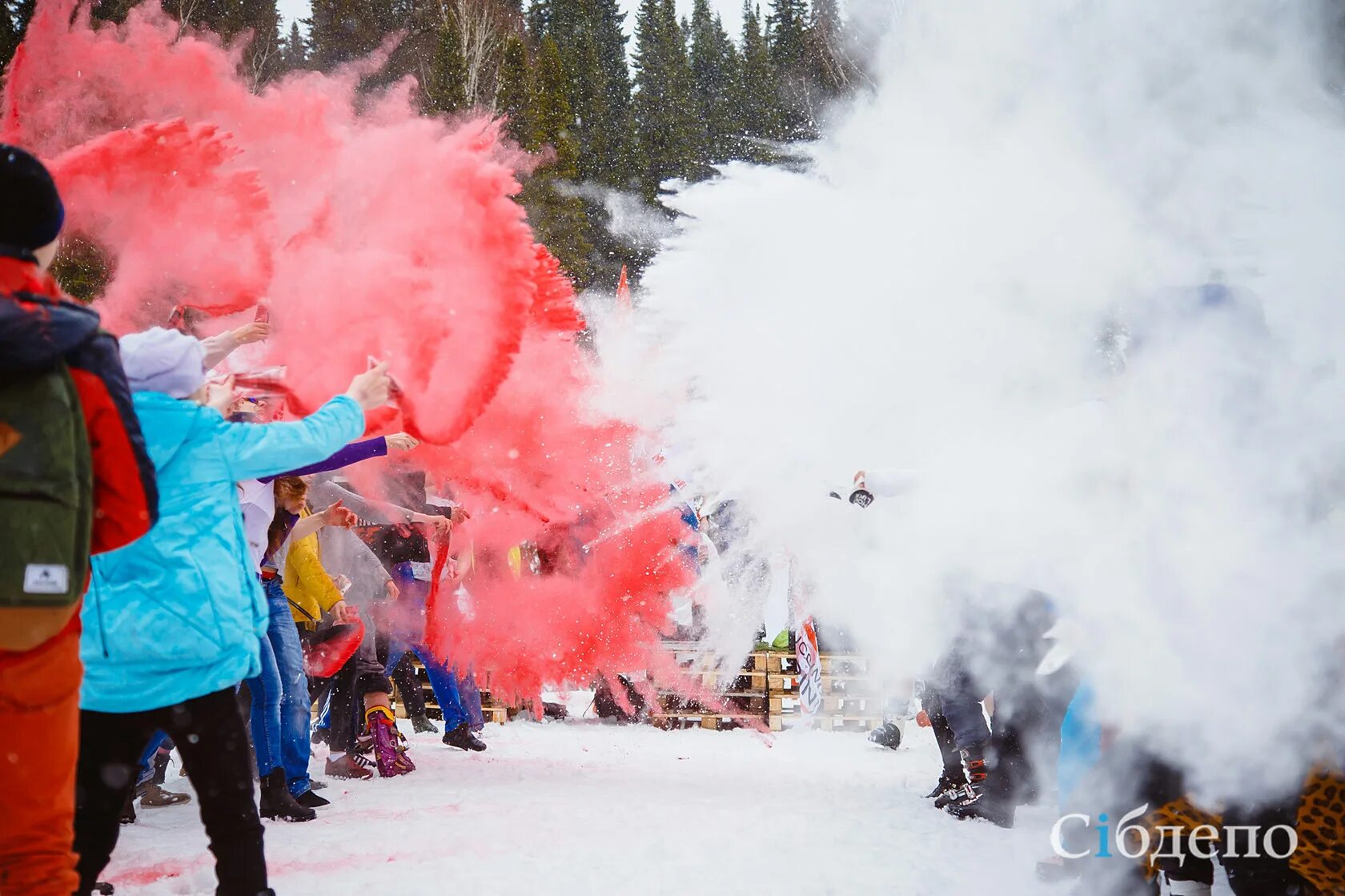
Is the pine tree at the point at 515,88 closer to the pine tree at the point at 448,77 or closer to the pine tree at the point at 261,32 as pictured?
the pine tree at the point at 448,77

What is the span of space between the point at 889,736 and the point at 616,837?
402 cm

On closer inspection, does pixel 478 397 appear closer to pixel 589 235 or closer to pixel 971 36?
pixel 971 36

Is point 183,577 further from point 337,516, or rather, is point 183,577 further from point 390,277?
point 390,277

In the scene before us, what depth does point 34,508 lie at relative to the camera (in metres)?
1.96

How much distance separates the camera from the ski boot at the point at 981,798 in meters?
4.83

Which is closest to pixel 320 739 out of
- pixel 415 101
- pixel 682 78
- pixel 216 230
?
pixel 216 230

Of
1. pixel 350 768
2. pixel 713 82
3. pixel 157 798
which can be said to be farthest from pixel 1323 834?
pixel 713 82

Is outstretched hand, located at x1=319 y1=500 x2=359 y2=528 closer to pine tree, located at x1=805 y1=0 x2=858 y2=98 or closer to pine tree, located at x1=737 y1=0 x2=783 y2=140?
pine tree, located at x1=805 y1=0 x2=858 y2=98

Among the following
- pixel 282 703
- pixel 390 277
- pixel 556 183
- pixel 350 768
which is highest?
pixel 556 183

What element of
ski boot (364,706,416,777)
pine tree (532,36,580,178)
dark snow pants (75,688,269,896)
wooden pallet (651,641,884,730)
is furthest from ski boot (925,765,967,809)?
pine tree (532,36,580,178)

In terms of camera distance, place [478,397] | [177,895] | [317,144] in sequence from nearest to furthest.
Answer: [177,895], [478,397], [317,144]

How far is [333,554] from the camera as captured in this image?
642cm

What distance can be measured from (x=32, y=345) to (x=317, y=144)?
14.9 feet

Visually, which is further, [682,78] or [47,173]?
[682,78]
